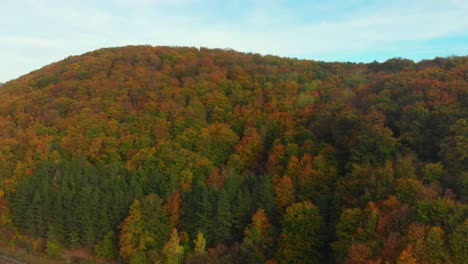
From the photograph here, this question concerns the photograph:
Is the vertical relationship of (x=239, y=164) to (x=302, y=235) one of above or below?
above

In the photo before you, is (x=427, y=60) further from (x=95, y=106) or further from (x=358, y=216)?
(x=95, y=106)

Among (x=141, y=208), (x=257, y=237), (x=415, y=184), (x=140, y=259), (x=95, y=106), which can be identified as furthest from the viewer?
(x=95, y=106)

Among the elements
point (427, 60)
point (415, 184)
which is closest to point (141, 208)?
point (415, 184)

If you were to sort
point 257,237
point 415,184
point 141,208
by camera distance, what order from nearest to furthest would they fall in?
point 415,184 < point 257,237 < point 141,208

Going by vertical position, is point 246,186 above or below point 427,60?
below

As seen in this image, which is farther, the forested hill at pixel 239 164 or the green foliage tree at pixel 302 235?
the green foliage tree at pixel 302 235

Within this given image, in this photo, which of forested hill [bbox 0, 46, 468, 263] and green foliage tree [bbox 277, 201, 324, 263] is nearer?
forested hill [bbox 0, 46, 468, 263]

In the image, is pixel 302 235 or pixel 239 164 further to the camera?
pixel 239 164

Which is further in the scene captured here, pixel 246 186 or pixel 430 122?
pixel 246 186
